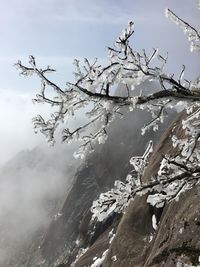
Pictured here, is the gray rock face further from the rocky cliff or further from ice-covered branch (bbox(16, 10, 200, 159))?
ice-covered branch (bbox(16, 10, 200, 159))

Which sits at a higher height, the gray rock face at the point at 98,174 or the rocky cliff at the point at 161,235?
the gray rock face at the point at 98,174

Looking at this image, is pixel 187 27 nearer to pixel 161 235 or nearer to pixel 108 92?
pixel 108 92

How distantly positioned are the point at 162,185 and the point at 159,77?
2.06 m

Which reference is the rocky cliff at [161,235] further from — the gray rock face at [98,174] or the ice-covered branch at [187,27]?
the gray rock face at [98,174]

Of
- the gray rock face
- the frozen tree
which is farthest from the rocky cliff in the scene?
the gray rock face

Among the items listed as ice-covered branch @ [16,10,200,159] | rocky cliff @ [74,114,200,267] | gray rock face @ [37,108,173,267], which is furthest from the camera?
gray rock face @ [37,108,173,267]

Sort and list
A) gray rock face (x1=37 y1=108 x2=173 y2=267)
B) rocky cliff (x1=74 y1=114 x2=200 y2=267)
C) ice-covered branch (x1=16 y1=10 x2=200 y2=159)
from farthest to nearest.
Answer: gray rock face (x1=37 y1=108 x2=173 y2=267), rocky cliff (x1=74 y1=114 x2=200 y2=267), ice-covered branch (x1=16 y1=10 x2=200 y2=159)

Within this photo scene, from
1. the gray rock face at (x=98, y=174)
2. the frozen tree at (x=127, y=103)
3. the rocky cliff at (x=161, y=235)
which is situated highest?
the gray rock face at (x=98, y=174)

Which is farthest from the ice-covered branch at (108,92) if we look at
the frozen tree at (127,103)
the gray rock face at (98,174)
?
the gray rock face at (98,174)

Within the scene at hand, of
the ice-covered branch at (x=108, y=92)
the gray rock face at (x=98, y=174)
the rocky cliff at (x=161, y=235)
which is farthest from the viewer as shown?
the gray rock face at (x=98, y=174)

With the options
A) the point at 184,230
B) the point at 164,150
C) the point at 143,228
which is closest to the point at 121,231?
the point at 143,228

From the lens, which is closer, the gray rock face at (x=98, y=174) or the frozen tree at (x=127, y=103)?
the frozen tree at (x=127, y=103)

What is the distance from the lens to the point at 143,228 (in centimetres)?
2978

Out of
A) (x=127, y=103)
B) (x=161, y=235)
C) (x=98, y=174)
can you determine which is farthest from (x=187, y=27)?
(x=98, y=174)
